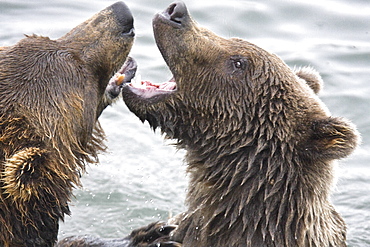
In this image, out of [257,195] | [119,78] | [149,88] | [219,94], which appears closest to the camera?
[257,195]

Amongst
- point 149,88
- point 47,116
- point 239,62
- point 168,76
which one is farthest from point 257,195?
point 168,76

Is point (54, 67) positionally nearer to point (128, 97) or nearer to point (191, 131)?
point (128, 97)

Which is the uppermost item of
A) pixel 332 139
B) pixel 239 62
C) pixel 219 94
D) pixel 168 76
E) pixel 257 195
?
pixel 239 62

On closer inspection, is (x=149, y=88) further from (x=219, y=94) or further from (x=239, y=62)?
(x=239, y=62)

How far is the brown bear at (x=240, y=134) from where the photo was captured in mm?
6441

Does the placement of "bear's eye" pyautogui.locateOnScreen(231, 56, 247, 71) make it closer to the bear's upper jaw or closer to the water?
the bear's upper jaw

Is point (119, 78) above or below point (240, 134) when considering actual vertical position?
above

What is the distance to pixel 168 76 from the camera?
456 inches

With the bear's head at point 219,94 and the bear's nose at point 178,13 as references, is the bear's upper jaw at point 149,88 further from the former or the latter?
the bear's nose at point 178,13

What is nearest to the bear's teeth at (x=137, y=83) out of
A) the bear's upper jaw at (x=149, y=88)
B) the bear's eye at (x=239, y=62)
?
the bear's upper jaw at (x=149, y=88)

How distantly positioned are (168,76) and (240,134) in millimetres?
5148

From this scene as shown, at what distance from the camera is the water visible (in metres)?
9.77

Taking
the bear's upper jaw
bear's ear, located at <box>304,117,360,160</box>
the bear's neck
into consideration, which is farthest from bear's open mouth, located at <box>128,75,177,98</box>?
bear's ear, located at <box>304,117,360,160</box>

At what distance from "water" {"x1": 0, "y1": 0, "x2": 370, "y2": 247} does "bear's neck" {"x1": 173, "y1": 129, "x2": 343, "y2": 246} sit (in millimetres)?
1836
